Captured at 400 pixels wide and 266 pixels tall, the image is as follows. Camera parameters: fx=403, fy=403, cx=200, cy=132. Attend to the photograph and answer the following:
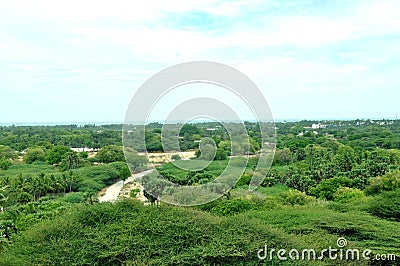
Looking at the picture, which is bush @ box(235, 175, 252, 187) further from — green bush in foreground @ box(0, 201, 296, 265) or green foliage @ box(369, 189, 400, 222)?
green bush in foreground @ box(0, 201, 296, 265)

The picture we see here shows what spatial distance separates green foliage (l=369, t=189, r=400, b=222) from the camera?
627 inches

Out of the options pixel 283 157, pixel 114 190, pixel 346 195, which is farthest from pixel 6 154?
pixel 346 195

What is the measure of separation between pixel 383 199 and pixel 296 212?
13.9ft

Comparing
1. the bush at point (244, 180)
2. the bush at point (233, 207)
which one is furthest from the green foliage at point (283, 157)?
the bush at point (233, 207)

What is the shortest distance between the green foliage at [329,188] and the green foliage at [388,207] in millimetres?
8468

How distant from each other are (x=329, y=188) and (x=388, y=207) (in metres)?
9.65

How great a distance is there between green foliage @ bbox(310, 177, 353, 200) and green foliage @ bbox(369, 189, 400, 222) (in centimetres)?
847

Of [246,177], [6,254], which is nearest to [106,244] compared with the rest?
[6,254]

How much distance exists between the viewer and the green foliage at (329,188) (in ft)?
83.3

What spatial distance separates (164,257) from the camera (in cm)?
1012

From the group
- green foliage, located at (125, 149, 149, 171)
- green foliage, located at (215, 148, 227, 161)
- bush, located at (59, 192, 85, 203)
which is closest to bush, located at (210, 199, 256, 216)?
green foliage, located at (125, 149, 149, 171)

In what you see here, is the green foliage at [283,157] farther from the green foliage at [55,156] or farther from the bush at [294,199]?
the green foliage at [55,156]

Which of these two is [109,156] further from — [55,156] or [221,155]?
[221,155]

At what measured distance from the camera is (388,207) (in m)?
16.1
